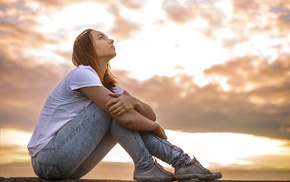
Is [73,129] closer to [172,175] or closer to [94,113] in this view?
[94,113]

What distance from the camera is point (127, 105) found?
13.9 ft

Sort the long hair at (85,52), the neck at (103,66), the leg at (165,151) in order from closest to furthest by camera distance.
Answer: the leg at (165,151)
the long hair at (85,52)
the neck at (103,66)

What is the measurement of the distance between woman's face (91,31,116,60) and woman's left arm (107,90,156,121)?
519 mm

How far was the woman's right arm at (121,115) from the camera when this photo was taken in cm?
412

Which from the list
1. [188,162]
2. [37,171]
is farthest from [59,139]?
[188,162]

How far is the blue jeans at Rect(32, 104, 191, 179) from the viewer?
4109 millimetres

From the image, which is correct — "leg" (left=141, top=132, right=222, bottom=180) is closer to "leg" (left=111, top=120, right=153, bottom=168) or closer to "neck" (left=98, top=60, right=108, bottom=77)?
"leg" (left=111, top=120, right=153, bottom=168)

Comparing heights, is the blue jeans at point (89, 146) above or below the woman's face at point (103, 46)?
below

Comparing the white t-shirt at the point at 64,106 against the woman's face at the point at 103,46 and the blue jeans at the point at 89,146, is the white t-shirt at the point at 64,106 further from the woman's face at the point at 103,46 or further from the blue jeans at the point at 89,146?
the woman's face at the point at 103,46

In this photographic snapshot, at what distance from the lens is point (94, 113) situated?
4148mm

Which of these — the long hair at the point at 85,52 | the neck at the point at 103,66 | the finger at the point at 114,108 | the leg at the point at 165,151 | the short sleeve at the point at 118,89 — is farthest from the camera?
the short sleeve at the point at 118,89

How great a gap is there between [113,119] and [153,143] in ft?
1.52

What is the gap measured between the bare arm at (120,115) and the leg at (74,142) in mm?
81

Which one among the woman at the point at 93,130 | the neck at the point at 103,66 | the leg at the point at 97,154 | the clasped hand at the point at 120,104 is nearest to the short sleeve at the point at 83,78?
the woman at the point at 93,130
